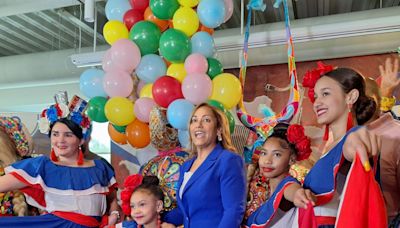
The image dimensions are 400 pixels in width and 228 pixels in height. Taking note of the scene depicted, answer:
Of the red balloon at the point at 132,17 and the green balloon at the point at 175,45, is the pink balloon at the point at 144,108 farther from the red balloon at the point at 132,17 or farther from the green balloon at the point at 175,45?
the red balloon at the point at 132,17

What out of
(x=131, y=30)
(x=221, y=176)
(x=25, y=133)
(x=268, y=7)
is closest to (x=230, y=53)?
(x=268, y=7)

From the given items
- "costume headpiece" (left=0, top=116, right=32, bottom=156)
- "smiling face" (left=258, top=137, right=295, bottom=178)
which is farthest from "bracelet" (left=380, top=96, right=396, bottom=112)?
"costume headpiece" (left=0, top=116, right=32, bottom=156)

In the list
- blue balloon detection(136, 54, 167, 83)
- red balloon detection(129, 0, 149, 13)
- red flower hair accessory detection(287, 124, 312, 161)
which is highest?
red balloon detection(129, 0, 149, 13)

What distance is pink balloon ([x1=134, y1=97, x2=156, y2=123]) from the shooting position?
386 cm

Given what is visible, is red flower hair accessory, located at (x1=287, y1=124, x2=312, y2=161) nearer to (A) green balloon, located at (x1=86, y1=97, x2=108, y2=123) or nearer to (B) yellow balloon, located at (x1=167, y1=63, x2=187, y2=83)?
(B) yellow balloon, located at (x1=167, y1=63, x2=187, y2=83)

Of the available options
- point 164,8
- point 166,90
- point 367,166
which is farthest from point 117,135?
point 367,166

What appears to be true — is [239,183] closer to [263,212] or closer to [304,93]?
[263,212]

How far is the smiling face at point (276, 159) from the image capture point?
8.25ft

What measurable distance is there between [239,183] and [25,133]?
1.71m

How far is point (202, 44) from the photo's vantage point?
3.79 meters

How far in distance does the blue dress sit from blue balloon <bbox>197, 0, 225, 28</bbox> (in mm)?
1552

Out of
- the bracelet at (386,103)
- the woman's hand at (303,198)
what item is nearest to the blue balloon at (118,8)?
the bracelet at (386,103)

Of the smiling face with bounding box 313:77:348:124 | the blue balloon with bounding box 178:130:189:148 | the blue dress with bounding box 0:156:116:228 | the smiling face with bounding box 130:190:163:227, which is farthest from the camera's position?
the blue balloon with bounding box 178:130:189:148

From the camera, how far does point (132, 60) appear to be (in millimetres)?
3941
